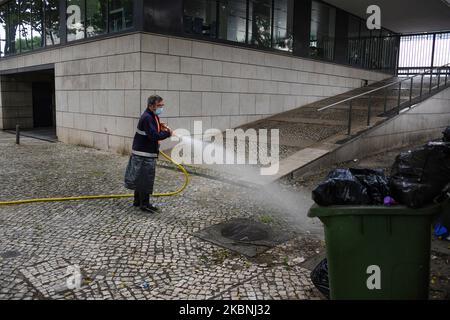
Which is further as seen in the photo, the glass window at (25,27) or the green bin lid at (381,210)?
the glass window at (25,27)

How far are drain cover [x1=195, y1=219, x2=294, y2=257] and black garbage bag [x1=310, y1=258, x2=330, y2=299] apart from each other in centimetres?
93

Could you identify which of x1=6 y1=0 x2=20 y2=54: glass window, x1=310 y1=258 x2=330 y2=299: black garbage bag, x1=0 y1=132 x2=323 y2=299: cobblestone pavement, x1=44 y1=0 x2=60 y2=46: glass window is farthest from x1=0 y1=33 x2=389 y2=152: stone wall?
x1=310 y1=258 x2=330 y2=299: black garbage bag

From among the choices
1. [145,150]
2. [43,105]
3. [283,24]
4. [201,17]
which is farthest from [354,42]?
[145,150]

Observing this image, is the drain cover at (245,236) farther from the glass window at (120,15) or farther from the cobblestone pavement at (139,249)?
the glass window at (120,15)

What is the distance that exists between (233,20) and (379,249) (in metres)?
10.4

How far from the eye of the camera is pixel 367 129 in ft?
32.7

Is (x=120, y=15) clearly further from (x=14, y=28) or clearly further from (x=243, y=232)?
(x=14, y=28)

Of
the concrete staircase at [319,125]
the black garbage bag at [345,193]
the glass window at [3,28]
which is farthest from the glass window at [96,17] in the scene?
the black garbage bag at [345,193]

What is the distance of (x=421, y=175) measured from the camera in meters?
2.93

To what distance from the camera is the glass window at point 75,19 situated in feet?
40.3

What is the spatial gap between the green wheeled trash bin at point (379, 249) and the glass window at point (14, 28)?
17637 millimetres
